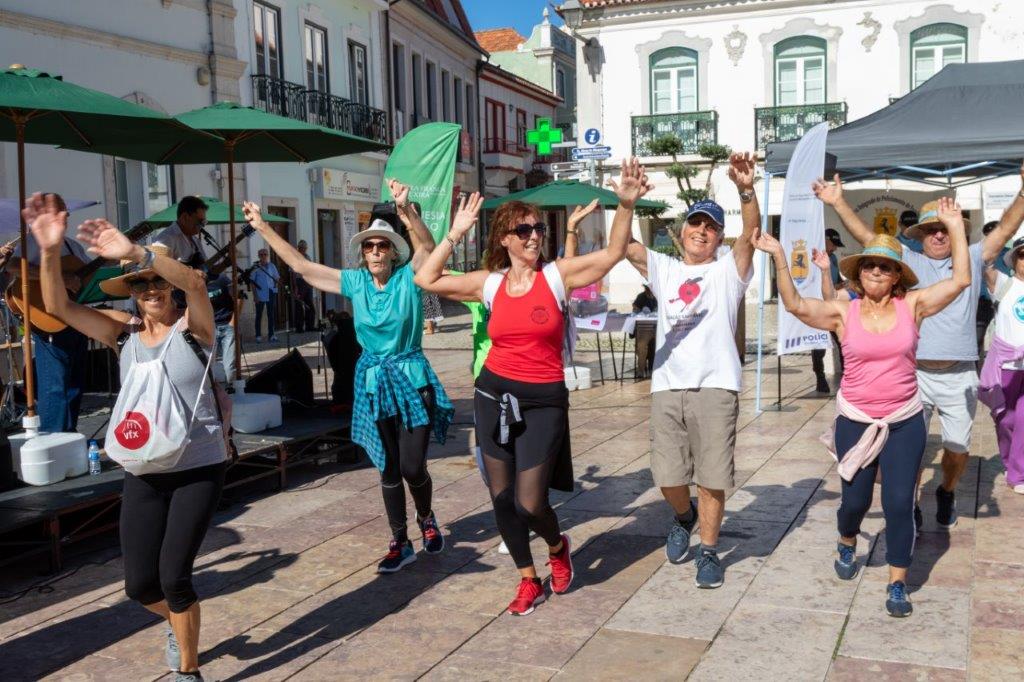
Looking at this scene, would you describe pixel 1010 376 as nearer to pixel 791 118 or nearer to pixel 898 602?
pixel 898 602

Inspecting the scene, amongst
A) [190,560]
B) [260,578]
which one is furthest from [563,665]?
[260,578]

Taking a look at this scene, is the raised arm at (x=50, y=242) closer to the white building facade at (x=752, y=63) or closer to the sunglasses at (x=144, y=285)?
the sunglasses at (x=144, y=285)

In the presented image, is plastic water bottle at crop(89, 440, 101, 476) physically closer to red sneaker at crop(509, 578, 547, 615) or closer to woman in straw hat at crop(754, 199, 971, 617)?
red sneaker at crop(509, 578, 547, 615)

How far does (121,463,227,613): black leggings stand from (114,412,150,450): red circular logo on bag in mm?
159

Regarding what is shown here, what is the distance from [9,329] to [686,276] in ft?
23.1

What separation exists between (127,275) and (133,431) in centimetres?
57

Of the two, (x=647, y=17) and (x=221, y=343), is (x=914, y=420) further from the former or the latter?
(x=647, y=17)

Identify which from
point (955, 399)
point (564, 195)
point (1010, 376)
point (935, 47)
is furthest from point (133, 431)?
point (935, 47)

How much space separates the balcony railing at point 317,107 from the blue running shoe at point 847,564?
15.8m

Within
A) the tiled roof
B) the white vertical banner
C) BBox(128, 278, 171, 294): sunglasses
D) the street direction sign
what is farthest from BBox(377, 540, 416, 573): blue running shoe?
the tiled roof

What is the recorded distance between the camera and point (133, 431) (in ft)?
12.4

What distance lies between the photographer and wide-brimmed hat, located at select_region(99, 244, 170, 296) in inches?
153

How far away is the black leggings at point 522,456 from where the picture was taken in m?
4.59

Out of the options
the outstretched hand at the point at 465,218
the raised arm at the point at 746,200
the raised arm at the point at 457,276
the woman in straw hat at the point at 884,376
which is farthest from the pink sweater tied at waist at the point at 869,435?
the outstretched hand at the point at 465,218
